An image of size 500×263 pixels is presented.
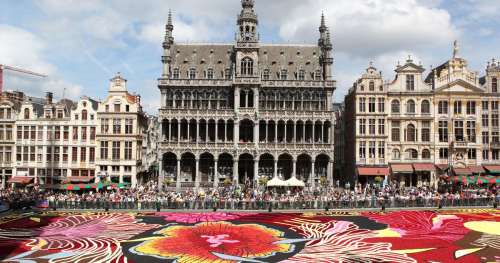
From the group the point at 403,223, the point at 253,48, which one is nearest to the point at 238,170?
the point at 253,48

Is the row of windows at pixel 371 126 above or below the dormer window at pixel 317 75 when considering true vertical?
below

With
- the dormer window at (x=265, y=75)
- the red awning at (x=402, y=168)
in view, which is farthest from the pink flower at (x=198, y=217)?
the dormer window at (x=265, y=75)

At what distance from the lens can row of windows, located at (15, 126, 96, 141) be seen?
7419cm

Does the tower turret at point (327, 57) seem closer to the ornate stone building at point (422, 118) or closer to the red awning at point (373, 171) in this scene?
the ornate stone building at point (422, 118)

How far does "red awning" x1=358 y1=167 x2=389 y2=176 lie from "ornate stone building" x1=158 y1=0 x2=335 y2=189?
5.21m

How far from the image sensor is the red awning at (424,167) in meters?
70.4

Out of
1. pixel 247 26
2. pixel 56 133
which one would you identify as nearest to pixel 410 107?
pixel 247 26

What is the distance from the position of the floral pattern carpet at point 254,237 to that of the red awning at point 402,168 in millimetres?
22582

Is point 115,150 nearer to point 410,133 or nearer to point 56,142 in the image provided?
point 56,142

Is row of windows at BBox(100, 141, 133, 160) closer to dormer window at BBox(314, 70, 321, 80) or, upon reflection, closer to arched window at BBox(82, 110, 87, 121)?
arched window at BBox(82, 110, 87, 121)

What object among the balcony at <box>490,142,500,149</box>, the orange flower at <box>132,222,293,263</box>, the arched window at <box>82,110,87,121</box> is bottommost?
the orange flower at <box>132,222,293,263</box>

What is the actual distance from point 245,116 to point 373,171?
21.9 metres

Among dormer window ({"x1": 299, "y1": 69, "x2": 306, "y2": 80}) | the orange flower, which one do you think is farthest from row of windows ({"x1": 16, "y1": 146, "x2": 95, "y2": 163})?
the orange flower

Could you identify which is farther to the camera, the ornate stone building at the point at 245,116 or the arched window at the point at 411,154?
the ornate stone building at the point at 245,116
